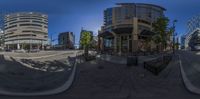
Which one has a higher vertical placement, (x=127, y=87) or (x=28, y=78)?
(x=28, y=78)

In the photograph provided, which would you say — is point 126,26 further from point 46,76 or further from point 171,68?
point 46,76

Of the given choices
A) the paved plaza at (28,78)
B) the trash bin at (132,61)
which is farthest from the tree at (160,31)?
the paved plaza at (28,78)

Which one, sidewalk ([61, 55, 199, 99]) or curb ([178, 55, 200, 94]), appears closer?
sidewalk ([61, 55, 199, 99])

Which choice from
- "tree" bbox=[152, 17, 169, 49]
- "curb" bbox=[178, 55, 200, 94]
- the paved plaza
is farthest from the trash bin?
"tree" bbox=[152, 17, 169, 49]

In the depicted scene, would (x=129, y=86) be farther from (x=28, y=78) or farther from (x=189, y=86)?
(x=28, y=78)

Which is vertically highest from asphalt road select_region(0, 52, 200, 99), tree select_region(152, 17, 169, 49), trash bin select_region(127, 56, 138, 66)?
tree select_region(152, 17, 169, 49)

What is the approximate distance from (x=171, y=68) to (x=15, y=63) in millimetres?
17797

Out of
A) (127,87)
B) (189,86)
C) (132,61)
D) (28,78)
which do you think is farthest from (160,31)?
(127,87)

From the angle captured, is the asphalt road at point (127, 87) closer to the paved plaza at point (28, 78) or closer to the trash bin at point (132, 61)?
the paved plaza at point (28, 78)

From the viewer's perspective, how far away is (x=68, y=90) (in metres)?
21.2

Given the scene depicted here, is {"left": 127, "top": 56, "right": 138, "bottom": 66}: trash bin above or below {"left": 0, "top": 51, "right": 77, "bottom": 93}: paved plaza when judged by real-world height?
above

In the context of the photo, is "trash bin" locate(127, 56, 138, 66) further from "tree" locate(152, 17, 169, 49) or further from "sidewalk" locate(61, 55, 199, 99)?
"tree" locate(152, 17, 169, 49)

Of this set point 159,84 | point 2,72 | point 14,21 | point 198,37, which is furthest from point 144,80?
point 198,37

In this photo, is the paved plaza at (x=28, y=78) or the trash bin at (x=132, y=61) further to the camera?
the trash bin at (x=132, y=61)
